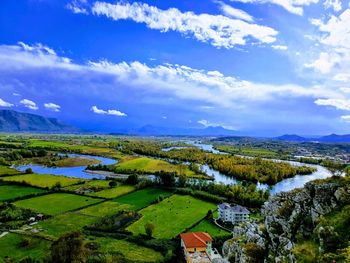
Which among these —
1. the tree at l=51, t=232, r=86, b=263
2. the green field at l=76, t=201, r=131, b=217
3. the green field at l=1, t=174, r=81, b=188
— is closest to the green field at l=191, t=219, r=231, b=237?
the green field at l=76, t=201, r=131, b=217

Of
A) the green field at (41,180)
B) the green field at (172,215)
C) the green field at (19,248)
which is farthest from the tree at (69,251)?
the green field at (41,180)

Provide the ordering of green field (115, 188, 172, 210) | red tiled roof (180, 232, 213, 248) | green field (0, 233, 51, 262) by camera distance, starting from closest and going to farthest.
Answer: green field (0, 233, 51, 262)
red tiled roof (180, 232, 213, 248)
green field (115, 188, 172, 210)

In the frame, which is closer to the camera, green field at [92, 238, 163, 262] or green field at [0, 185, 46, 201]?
green field at [92, 238, 163, 262]

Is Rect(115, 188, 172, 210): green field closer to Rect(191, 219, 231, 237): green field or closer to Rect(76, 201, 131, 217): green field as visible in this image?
Rect(76, 201, 131, 217): green field

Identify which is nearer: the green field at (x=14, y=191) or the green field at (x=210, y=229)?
the green field at (x=210, y=229)

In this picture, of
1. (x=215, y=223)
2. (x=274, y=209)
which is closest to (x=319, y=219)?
(x=274, y=209)

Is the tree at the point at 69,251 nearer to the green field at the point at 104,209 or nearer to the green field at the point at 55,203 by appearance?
the green field at the point at 104,209

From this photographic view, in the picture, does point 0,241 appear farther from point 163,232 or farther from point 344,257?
point 344,257
